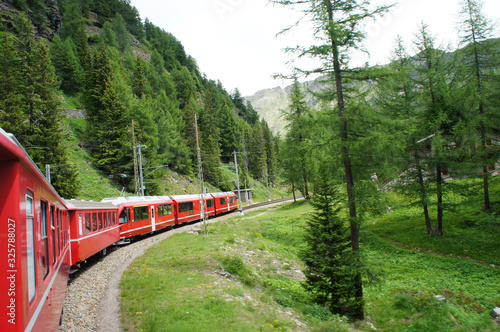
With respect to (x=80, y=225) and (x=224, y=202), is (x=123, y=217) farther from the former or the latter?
(x=224, y=202)

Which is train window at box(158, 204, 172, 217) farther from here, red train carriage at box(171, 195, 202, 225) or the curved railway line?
the curved railway line

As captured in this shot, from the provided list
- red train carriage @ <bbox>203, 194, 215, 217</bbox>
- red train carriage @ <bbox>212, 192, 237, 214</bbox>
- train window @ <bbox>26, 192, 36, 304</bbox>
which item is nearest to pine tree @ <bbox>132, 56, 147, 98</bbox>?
red train carriage @ <bbox>212, 192, 237, 214</bbox>

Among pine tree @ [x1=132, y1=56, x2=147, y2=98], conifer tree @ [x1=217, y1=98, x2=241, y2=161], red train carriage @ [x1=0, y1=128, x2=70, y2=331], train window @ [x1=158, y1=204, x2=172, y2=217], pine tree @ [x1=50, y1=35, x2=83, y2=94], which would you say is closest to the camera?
red train carriage @ [x1=0, y1=128, x2=70, y2=331]

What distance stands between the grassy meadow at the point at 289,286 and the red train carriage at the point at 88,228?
1.86 meters

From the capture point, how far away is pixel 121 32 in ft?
325

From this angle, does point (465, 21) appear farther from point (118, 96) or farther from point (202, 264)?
point (118, 96)

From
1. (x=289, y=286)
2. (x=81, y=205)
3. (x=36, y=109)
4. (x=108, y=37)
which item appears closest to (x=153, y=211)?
(x=81, y=205)

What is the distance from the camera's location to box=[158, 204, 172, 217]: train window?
2422cm

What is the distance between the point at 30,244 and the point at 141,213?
18.7 m

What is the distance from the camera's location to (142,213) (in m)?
21.6

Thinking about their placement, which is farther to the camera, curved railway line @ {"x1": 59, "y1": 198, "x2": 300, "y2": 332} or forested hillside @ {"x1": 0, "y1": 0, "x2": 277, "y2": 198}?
forested hillside @ {"x1": 0, "y1": 0, "x2": 277, "y2": 198}

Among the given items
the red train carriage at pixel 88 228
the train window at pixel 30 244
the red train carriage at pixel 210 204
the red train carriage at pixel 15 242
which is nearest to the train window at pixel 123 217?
the red train carriage at pixel 88 228

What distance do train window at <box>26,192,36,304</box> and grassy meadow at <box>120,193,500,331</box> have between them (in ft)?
12.4

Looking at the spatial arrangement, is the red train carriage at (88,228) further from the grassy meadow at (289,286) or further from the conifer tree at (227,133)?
the conifer tree at (227,133)
